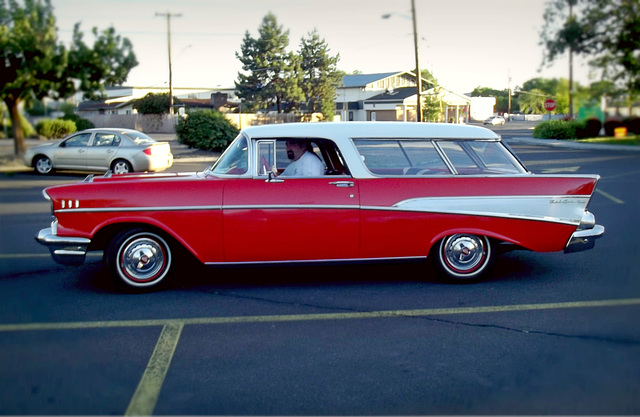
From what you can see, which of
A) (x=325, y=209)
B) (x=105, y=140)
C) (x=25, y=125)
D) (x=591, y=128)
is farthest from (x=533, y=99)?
(x=105, y=140)

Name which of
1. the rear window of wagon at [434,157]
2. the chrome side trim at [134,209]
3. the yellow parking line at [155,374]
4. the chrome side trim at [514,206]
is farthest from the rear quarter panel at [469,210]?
the yellow parking line at [155,374]

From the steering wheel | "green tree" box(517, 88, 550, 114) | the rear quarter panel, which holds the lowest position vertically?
the rear quarter panel

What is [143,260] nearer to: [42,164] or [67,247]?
[67,247]

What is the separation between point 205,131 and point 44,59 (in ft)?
58.6

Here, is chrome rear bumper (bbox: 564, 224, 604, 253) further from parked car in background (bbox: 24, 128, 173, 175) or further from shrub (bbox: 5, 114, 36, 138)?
parked car in background (bbox: 24, 128, 173, 175)

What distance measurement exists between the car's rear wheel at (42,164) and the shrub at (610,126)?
19054 mm

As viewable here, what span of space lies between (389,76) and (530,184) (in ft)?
224

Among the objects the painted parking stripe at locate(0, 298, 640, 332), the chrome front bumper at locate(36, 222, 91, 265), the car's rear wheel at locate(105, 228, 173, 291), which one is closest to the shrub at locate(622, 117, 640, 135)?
the painted parking stripe at locate(0, 298, 640, 332)

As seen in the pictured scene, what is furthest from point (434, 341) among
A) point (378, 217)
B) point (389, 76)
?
point (389, 76)

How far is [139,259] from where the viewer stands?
624cm

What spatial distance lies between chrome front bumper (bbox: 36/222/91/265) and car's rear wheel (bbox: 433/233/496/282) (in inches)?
136

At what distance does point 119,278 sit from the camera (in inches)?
245

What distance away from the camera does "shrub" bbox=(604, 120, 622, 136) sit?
228cm

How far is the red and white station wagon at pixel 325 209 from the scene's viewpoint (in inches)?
243
